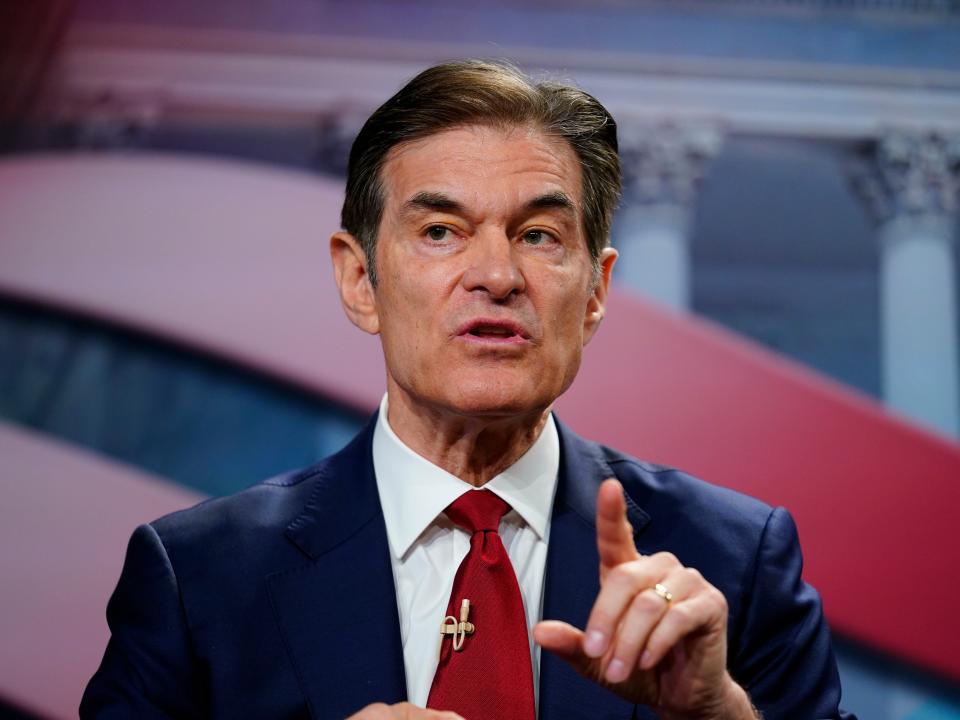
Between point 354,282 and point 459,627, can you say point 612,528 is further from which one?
point 354,282

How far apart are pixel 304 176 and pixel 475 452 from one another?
4.49 ft

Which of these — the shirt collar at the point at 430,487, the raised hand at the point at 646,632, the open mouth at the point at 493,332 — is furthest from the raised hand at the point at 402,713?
the open mouth at the point at 493,332

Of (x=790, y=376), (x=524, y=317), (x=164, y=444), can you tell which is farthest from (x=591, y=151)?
(x=164, y=444)

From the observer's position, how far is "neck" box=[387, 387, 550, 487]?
1.48m

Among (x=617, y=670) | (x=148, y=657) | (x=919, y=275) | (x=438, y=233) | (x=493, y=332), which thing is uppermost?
(x=919, y=275)

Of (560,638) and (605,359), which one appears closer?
(560,638)

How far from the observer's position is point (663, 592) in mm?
1050

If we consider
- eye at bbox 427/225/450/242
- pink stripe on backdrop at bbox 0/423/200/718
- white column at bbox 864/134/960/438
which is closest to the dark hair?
eye at bbox 427/225/450/242

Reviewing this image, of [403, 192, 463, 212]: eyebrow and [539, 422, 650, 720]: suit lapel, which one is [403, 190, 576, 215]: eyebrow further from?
[539, 422, 650, 720]: suit lapel

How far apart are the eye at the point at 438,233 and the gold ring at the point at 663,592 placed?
578mm

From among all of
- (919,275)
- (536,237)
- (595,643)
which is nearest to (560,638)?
(595,643)

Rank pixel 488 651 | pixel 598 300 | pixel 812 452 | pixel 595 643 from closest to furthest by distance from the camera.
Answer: pixel 595 643 < pixel 488 651 < pixel 598 300 < pixel 812 452

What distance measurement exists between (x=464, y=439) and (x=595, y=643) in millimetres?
517

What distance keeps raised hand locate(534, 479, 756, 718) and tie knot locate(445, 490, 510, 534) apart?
1.17 ft
